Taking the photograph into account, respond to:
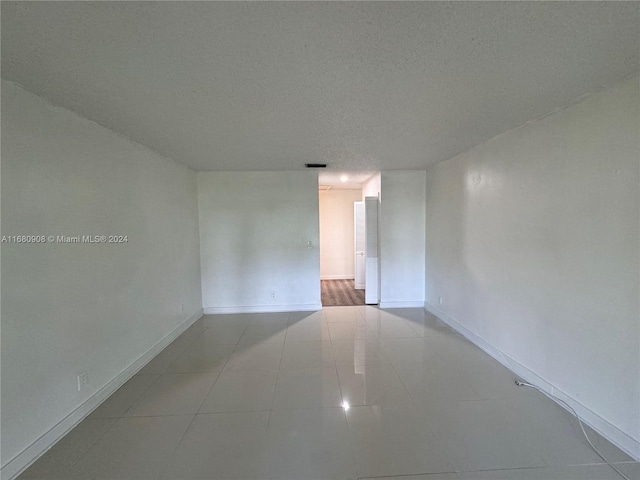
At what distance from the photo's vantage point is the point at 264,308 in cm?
471

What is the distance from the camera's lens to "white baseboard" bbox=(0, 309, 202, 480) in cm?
161

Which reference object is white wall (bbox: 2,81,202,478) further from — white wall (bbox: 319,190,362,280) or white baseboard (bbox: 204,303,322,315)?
white wall (bbox: 319,190,362,280)

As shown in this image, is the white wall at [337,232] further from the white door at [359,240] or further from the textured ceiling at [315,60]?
the textured ceiling at [315,60]

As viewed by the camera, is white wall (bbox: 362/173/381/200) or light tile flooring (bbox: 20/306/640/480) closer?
light tile flooring (bbox: 20/306/640/480)

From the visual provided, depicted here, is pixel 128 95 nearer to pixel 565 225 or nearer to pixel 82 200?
pixel 82 200

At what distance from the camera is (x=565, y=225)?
2.12m

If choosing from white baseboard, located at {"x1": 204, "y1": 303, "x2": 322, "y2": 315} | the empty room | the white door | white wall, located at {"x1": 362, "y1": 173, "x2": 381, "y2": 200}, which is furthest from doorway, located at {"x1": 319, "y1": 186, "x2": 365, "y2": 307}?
the empty room

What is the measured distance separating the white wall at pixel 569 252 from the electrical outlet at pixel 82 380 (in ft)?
12.3

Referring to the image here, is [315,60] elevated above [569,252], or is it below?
above

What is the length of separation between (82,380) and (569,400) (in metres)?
3.77

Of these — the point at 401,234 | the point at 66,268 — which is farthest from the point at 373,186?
the point at 66,268

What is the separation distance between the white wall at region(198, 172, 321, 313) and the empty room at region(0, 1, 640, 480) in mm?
1136

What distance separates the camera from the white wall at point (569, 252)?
5.67 ft

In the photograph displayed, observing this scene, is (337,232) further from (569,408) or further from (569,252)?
(569,408)
